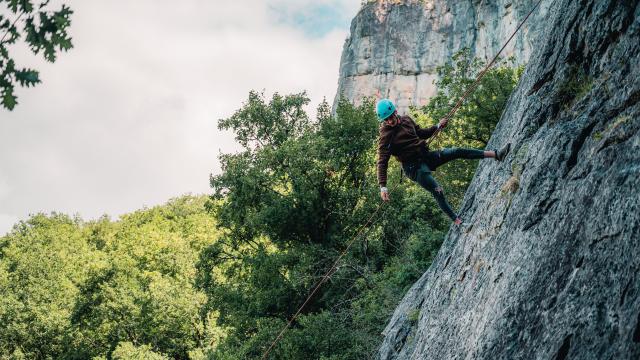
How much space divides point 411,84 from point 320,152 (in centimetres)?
6917

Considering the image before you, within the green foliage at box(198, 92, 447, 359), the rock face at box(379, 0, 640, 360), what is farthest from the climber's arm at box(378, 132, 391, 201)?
the green foliage at box(198, 92, 447, 359)

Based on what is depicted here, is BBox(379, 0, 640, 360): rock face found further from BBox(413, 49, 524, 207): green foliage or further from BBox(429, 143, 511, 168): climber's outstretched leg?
BBox(413, 49, 524, 207): green foliage

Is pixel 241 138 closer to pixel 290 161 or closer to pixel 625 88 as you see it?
pixel 290 161

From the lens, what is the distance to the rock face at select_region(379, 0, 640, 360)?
14.5 feet

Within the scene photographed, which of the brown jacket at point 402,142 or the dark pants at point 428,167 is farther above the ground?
the brown jacket at point 402,142

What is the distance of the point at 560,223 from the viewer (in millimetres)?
5430

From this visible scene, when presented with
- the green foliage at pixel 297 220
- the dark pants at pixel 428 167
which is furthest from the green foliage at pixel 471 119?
the dark pants at pixel 428 167

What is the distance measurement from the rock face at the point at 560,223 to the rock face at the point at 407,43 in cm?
7361

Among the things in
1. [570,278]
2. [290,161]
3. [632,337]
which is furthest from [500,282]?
[290,161]

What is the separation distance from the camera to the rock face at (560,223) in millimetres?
4418

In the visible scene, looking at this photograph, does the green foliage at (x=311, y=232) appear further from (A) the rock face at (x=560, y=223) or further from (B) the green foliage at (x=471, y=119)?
(A) the rock face at (x=560, y=223)

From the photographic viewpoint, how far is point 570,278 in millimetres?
4828

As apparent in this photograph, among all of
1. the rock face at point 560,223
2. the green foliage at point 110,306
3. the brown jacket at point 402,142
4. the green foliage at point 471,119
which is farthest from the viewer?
the green foliage at point 110,306

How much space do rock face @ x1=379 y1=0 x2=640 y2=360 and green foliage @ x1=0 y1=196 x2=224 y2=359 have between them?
84.7ft
